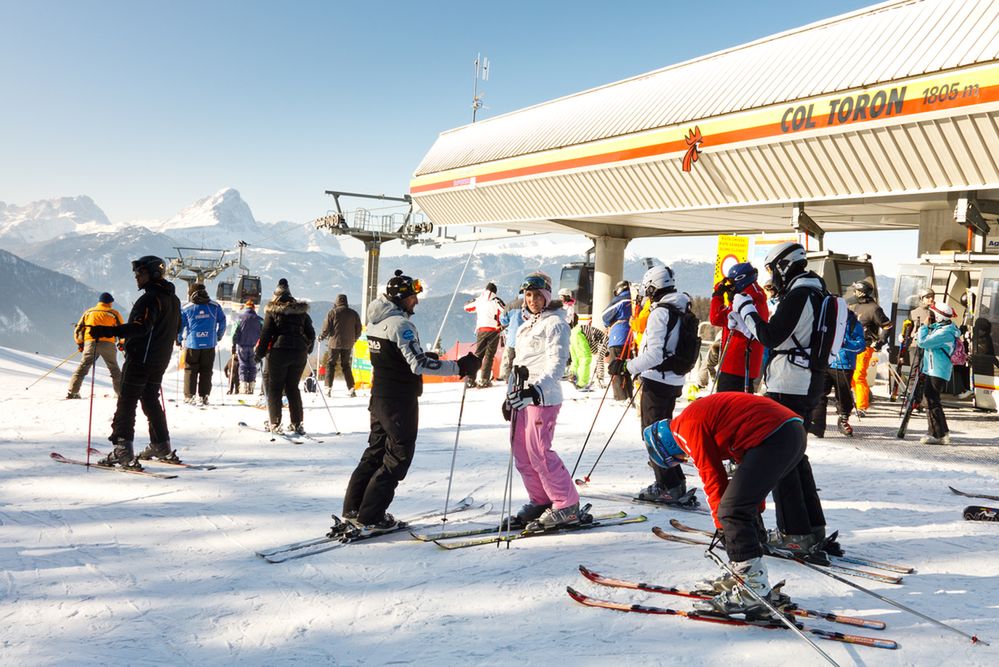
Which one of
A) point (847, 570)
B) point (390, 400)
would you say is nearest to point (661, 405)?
point (847, 570)

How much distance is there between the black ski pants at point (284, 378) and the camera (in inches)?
350

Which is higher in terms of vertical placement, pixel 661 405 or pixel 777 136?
pixel 777 136

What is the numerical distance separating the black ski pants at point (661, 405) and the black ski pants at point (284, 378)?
14.8 ft

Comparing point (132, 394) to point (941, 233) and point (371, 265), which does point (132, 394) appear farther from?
point (371, 265)

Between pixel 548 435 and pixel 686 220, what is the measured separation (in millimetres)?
17826

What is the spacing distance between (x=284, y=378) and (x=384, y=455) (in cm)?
415

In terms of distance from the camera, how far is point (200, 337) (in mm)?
11453

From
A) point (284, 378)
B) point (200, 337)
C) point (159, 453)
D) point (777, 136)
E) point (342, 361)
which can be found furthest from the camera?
point (777, 136)

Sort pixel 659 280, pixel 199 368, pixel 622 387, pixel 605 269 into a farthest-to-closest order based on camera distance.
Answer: pixel 605 269
pixel 622 387
pixel 199 368
pixel 659 280

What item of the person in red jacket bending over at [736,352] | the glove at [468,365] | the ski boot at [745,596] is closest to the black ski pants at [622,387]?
the person in red jacket bending over at [736,352]

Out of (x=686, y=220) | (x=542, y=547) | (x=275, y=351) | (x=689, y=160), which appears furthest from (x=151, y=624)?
(x=686, y=220)

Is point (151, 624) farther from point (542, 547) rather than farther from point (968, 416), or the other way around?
point (968, 416)

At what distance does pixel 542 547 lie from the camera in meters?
5.04

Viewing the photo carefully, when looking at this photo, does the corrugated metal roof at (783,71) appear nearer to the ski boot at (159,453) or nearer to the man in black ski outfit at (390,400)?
the man in black ski outfit at (390,400)
